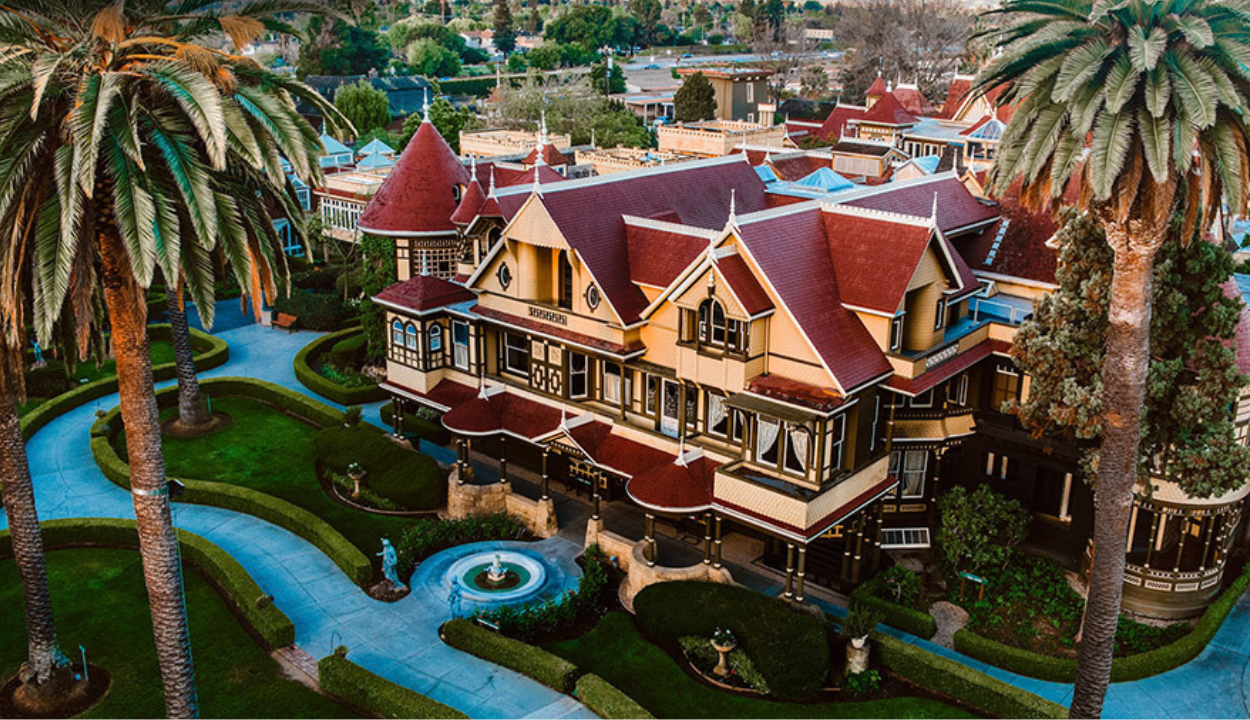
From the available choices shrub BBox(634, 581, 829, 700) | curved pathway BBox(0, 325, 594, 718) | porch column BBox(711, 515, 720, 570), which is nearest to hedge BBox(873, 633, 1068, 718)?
shrub BBox(634, 581, 829, 700)

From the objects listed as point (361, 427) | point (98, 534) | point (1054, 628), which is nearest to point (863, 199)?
point (1054, 628)

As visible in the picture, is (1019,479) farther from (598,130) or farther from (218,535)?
(598,130)

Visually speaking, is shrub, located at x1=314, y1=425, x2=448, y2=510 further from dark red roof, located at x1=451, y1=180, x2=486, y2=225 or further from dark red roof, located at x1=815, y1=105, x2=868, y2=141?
dark red roof, located at x1=815, y1=105, x2=868, y2=141

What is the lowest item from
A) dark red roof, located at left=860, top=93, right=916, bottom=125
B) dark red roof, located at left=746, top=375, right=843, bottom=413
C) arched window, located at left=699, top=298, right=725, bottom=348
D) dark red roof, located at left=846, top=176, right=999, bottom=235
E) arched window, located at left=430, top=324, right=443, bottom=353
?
arched window, located at left=430, top=324, right=443, bottom=353

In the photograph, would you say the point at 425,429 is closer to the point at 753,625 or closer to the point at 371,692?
the point at 371,692

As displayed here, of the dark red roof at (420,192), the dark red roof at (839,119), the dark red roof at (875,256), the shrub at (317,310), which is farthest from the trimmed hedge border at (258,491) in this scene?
the dark red roof at (839,119)

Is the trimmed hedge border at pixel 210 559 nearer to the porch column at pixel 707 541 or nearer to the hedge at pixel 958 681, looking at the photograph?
the porch column at pixel 707 541

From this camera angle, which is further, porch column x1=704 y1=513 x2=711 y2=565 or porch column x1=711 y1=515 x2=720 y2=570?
porch column x1=704 y1=513 x2=711 y2=565
